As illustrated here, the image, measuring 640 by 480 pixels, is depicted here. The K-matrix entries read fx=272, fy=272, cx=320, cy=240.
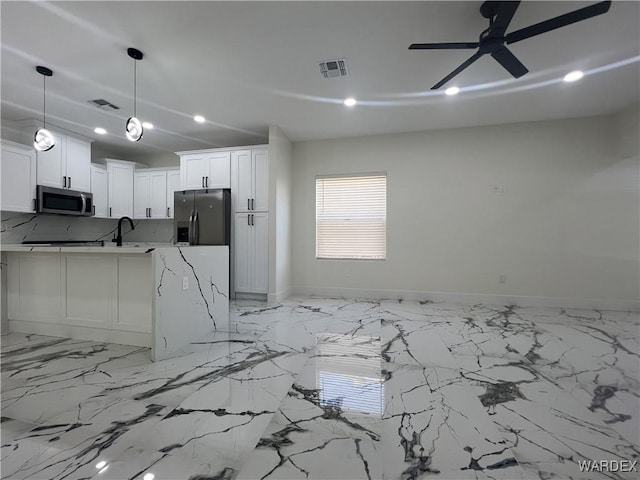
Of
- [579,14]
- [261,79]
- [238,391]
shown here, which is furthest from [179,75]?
[579,14]

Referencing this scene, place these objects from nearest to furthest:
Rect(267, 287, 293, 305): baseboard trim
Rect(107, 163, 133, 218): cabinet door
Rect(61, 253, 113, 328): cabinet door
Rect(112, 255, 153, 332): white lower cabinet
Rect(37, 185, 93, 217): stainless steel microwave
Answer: Rect(112, 255, 153, 332): white lower cabinet < Rect(61, 253, 113, 328): cabinet door < Rect(37, 185, 93, 217): stainless steel microwave < Rect(267, 287, 293, 305): baseboard trim < Rect(107, 163, 133, 218): cabinet door

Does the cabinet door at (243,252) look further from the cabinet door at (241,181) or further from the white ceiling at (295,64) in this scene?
the white ceiling at (295,64)

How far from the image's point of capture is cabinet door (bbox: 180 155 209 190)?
15.0 ft

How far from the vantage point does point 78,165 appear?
176 inches

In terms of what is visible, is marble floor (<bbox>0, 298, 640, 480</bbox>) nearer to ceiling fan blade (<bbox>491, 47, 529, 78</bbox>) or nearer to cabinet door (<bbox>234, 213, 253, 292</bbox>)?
cabinet door (<bbox>234, 213, 253, 292</bbox>)

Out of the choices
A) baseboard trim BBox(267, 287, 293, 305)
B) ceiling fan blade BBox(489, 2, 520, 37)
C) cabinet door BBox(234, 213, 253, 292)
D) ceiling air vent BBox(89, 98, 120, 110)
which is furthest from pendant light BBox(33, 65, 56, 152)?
ceiling fan blade BBox(489, 2, 520, 37)

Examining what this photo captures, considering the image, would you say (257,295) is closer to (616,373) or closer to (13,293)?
(13,293)

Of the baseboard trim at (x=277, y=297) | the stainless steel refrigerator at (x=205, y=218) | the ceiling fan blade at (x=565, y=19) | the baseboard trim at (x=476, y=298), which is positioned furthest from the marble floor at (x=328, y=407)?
the ceiling fan blade at (x=565, y=19)

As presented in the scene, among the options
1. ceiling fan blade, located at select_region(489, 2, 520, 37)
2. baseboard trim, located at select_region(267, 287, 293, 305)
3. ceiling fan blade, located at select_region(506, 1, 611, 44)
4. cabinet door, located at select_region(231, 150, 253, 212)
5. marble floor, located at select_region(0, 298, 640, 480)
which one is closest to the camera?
marble floor, located at select_region(0, 298, 640, 480)

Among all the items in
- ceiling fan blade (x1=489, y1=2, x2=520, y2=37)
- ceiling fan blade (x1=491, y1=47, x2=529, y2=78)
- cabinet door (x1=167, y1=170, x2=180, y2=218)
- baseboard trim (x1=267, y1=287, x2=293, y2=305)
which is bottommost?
baseboard trim (x1=267, y1=287, x2=293, y2=305)

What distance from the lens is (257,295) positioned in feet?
14.7

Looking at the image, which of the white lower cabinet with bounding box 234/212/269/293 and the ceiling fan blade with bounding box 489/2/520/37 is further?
the white lower cabinet with bounding box 234/212/269/293

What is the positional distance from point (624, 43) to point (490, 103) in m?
1.19

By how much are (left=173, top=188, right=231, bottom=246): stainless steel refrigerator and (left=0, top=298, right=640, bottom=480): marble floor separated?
1.94 meters
